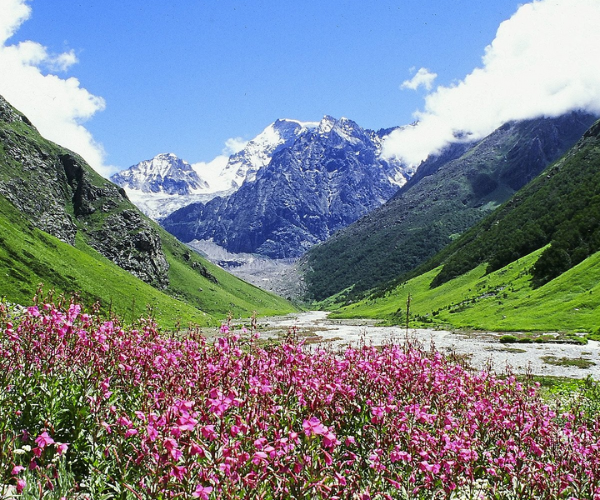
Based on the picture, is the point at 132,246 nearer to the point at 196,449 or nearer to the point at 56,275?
the point at 56,275

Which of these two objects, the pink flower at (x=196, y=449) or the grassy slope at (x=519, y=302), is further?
the grassy slope at (x=519, y=302)

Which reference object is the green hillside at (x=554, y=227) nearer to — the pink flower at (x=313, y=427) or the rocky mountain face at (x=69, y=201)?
the pink flower at (x=313, y=427)

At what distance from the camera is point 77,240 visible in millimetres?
153250

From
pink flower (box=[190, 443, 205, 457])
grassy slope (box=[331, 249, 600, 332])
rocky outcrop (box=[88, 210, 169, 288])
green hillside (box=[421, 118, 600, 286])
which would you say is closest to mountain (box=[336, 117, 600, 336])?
grassy slope (box=[331, 249, 600, 332])

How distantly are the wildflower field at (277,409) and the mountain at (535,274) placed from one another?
73.1 feet

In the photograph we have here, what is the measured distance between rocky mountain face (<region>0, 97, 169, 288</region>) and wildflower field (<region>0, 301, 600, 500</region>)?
145733 millimetres

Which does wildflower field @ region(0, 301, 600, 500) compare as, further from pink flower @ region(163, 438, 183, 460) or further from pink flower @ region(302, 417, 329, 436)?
pink flower @ region(163, 438, 183, 460)

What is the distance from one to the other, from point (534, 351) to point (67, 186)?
19301 centimetres

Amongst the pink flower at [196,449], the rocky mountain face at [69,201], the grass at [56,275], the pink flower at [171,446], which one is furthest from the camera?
the rocky mountain face at [69,201]

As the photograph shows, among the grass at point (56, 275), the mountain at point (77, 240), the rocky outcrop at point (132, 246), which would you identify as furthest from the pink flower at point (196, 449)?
the rocky outcrop at point (132, 246)

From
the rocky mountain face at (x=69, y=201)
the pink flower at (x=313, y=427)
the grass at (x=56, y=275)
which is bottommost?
the grass at (x=56, y=275)

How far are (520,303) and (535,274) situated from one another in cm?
1838

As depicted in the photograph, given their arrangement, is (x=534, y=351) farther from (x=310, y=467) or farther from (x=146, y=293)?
(x=146, y=293)

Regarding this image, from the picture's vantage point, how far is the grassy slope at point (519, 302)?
65.2 m
